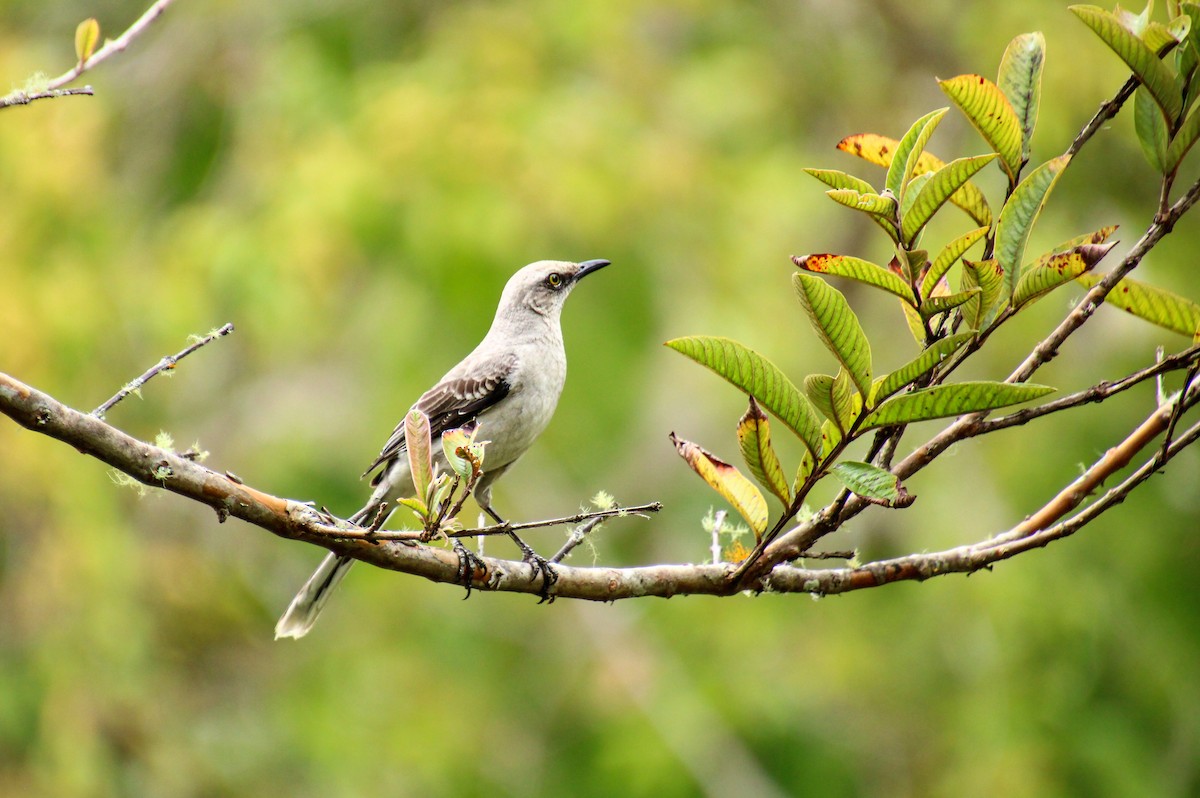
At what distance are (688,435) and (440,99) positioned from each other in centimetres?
431

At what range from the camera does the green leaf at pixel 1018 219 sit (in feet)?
8.20

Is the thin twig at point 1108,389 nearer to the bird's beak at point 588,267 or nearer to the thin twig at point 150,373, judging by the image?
the thin twig at point 150,373

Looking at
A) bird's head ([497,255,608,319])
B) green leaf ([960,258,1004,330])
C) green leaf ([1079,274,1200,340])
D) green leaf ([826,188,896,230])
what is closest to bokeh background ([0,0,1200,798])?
bird's head ([497,255,608,319])

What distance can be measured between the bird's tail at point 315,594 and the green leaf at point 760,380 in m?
2.37

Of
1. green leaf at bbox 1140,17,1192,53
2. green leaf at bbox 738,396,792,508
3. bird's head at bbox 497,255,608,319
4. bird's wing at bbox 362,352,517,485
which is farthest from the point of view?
bird's head at bbox 497,255,608,319

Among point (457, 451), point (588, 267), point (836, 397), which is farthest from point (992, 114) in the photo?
point (588, 267)

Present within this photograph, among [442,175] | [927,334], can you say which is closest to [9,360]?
[442,175]

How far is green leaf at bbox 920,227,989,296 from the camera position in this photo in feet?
8.14

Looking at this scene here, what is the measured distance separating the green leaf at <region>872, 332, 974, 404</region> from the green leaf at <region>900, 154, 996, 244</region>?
0.79ft

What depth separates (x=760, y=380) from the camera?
246 cm

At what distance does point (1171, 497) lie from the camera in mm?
8461

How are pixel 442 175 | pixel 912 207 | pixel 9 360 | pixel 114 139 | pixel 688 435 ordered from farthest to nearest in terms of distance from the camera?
pixel 688 435, pixel 114 139, pixel 442 175, pixel 9 360, pixel 912 207

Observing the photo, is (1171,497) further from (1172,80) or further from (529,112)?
(1172,80)

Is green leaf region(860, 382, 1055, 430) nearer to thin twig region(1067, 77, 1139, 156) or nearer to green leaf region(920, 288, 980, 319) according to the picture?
green leaf region(920, 288, 980, 319)
